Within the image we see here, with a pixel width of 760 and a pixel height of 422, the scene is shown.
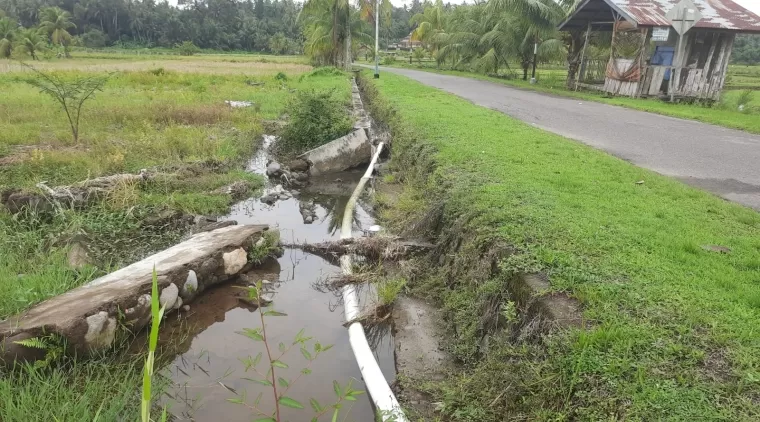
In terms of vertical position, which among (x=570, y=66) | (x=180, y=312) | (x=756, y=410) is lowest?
(x=180, y=312)

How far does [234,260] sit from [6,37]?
43732 mm

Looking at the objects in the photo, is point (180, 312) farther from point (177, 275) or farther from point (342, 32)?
point (342, 32)

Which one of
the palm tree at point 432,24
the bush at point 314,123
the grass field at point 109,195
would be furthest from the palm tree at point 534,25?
the bush at point 314,123

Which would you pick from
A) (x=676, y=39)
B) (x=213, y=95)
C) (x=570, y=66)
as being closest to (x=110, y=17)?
(x=213, y=95)

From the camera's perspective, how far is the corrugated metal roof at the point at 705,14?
15.1 metres

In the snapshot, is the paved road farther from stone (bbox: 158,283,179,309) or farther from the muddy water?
stone (bbox: 158,283,179,309)

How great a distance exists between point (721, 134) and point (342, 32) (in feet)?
81.5

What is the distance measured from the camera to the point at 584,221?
3918 millimetres

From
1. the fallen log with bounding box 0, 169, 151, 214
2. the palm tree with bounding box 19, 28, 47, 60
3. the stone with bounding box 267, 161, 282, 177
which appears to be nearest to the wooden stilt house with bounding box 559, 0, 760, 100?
the stone with bounding box 267, 161, 282, 177

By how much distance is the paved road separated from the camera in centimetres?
584

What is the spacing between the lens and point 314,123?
32.0 feet

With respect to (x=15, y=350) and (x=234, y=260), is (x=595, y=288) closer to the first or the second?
(x=234, y=260)

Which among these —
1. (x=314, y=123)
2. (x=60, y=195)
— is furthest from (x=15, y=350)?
(x=314, y=123)

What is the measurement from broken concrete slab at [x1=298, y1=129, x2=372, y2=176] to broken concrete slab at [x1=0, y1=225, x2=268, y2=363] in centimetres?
399
